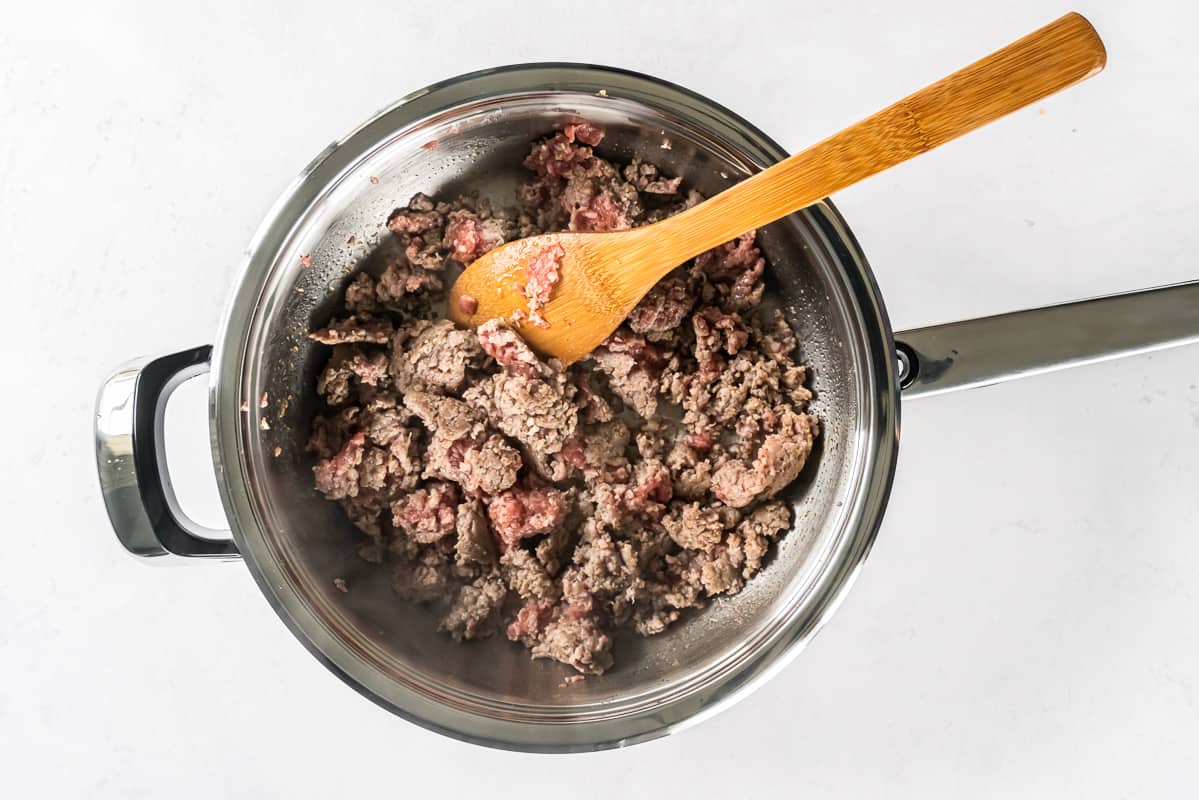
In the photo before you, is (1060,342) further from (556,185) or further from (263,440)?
(263,440)

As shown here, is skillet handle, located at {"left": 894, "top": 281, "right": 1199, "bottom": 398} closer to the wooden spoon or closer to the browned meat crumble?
the browned meat crumble

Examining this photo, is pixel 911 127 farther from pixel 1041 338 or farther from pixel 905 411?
pixel 905 411

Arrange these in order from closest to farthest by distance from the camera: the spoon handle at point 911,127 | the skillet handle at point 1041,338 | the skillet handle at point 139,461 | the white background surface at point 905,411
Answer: the spoon handle at point 911,127 < the skillet handle at point 139,461 < the skillet handle at point 1041,338 < the white background surface at point 905,411

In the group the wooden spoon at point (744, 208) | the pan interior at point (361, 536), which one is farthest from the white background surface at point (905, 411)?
the wooden spoon at point (744, 208)

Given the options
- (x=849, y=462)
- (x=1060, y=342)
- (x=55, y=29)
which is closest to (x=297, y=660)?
(x=849, y=462)

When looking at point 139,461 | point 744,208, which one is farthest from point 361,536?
point 744,208

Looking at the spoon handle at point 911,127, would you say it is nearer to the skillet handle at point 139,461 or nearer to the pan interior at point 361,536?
the pan interior at point 361,536

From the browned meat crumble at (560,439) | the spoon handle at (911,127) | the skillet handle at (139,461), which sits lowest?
the skillet handle at (139,461)

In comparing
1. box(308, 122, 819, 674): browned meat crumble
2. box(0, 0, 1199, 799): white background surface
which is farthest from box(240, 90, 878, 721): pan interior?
box(0, 0, 1199, 799): white background surface

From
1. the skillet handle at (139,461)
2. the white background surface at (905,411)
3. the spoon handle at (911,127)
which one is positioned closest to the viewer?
the spoon handle at (911,127)
